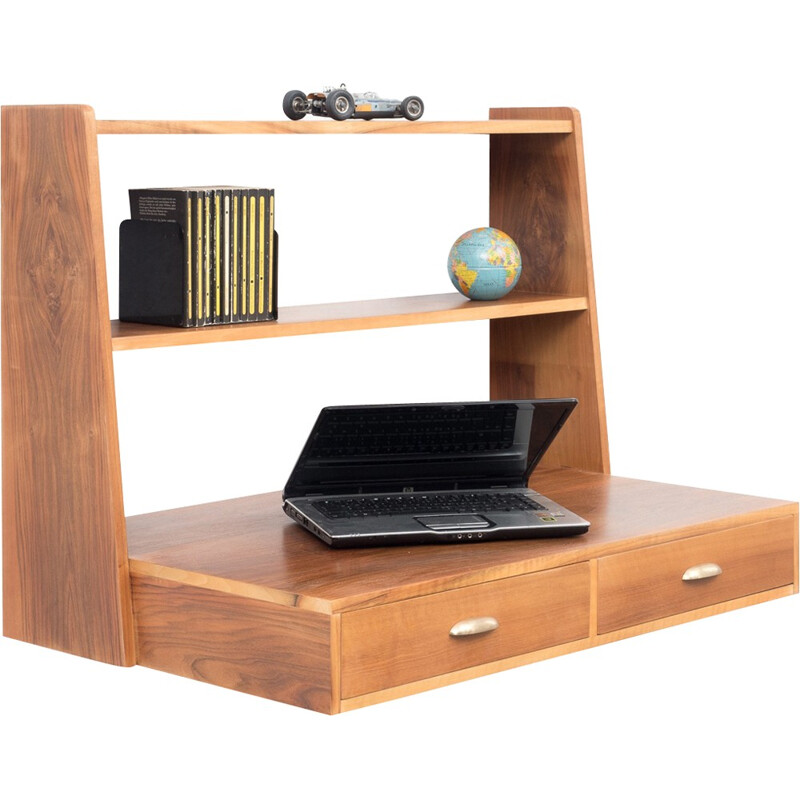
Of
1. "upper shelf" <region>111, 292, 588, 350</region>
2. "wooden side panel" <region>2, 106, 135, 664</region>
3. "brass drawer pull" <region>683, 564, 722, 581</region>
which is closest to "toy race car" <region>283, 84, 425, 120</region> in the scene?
"upper shelf" <region>111, 292, 588, 350</region>

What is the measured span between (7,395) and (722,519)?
1.81 m

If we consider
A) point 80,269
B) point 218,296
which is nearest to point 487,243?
point 218,296

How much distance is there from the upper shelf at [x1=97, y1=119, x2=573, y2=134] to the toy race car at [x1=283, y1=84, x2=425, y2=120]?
26 millimetres

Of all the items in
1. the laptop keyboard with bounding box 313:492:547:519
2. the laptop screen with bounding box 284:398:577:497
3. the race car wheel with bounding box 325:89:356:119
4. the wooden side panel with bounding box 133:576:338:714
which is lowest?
the wooden side panel with bounding box 133:576:338:714

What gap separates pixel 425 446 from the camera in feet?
15.3

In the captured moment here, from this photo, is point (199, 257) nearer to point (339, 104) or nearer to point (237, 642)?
point (339, 104)

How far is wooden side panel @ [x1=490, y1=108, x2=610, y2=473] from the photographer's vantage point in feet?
17.1

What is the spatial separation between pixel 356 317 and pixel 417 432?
324 millimetres

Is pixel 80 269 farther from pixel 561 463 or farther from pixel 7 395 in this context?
pixel 561 463

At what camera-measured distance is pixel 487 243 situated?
504 cm

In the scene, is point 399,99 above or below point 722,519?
above

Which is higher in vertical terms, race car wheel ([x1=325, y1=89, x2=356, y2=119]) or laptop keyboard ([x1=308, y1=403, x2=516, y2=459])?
race car wheel ([x1=325, y1=89, x2=356, y2=119])

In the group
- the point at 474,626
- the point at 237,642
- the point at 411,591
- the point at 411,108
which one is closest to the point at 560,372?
the point at 411,108

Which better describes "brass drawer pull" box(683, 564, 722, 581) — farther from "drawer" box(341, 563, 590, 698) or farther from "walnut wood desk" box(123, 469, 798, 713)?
"drawer" box(341, 563, 590, 698)
